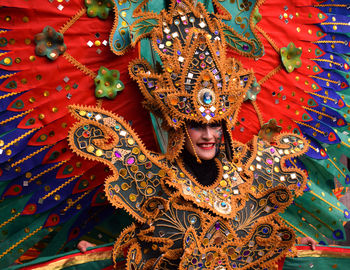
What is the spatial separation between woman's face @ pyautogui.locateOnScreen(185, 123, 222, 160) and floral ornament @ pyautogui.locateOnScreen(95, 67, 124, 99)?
61cm

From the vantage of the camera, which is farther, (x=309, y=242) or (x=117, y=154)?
(x=309, y=242)

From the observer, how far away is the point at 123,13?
13.0 ft

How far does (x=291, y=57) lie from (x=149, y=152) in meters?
1.63

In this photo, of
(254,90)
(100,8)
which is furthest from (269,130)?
(100,8)

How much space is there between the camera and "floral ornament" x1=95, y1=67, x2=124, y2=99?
3.95m

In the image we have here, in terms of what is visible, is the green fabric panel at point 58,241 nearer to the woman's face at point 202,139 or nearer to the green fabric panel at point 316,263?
the woman's face at point 202,139

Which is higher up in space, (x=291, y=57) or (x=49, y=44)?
(x=49, y=44)

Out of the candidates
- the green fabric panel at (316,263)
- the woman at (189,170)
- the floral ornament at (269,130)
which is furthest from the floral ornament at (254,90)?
the green fabric panel at (316,263)

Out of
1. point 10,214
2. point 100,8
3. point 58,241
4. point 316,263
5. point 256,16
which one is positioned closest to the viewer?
point 10,214

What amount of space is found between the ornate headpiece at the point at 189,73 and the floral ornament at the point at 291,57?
0.84 metres

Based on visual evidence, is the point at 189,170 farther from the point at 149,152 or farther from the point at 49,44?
the point at 49,44

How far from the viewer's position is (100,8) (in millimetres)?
3926

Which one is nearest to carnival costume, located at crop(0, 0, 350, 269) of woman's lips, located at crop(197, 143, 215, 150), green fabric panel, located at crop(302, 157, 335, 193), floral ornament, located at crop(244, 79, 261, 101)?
woman's lips, located at crop(197, 143, 215, 150)

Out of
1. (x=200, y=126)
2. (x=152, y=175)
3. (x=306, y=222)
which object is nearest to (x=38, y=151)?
(x=152, y=175)
